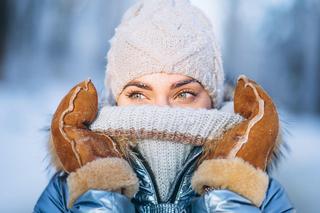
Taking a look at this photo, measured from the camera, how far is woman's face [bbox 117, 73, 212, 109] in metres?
1.15

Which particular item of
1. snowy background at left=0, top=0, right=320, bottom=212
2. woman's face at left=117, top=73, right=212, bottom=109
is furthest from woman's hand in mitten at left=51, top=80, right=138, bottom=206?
snowy background at left=0, top=0, right=320, bottom=212

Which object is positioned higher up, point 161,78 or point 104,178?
point 161,78

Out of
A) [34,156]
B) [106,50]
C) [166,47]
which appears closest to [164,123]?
[166,47]

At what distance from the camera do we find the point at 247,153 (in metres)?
1.01

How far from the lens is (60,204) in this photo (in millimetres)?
1075

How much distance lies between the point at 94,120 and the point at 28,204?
1.17 metres

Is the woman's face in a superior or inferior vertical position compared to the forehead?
inferior

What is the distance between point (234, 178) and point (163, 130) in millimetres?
181

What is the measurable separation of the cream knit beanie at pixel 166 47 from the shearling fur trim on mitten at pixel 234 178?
0.27 metres

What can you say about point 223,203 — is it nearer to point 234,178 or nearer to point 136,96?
point 234,178

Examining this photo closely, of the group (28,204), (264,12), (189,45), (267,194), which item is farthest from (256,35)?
(267,194)

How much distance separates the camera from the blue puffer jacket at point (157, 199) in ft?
3.09

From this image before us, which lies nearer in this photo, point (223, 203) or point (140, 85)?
point (223, 203)

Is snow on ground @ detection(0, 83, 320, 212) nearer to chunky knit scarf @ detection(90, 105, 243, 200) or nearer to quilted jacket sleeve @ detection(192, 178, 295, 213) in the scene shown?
chunky knit scarf @ detection(90, 105, 243, 200)
